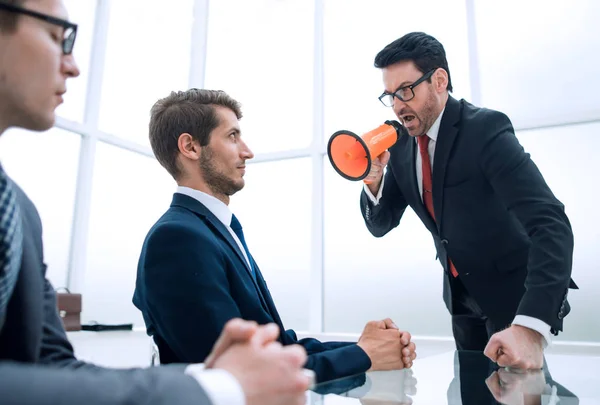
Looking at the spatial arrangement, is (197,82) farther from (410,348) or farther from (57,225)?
(410,348)

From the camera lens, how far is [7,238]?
1.55 ft

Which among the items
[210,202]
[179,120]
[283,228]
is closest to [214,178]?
[210,202]

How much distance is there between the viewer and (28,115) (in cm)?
62

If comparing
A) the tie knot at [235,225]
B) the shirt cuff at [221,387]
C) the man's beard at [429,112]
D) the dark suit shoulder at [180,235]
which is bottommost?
the shirt cuff at [221,387]

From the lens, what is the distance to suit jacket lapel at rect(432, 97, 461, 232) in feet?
5.00

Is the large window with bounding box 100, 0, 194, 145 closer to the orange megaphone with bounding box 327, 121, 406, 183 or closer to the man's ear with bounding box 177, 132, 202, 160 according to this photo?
the man's ear with bounding box 177, 132, 202, 160

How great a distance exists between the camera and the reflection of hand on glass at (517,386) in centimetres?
71

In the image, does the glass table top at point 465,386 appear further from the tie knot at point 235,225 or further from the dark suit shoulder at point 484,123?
the dark suit shoulder at point 484,123

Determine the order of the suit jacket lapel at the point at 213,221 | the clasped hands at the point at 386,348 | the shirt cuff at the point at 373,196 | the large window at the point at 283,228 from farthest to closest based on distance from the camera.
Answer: the large window at the point at 283,228, the shirt cuff at the point at 373,196, the suit jacket lapel at the point at 213,221, the clasped hands at the point at 386,348

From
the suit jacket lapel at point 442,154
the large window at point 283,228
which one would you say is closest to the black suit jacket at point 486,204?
the suit jacket lapel at point 442,154

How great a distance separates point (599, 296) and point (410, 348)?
198 cm

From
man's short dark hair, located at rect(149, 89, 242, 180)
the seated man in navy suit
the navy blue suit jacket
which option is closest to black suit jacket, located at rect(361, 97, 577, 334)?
the seated man in navy suit

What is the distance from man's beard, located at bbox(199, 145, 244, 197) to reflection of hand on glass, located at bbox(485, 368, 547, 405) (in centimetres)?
86

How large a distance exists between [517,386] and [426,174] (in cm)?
90
